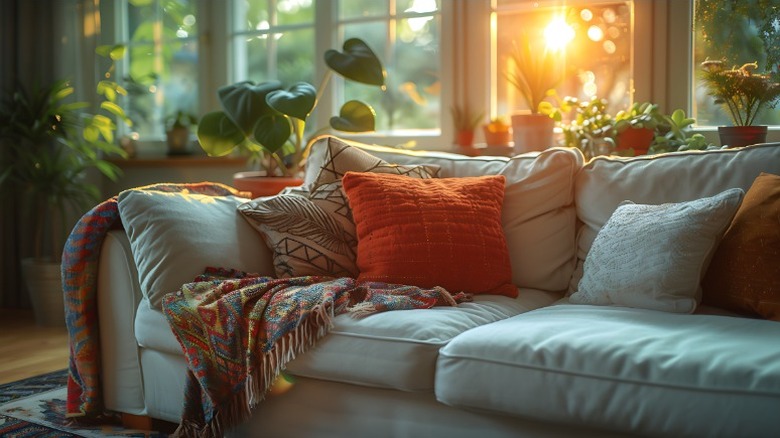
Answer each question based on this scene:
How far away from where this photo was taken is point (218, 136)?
11.0 feet

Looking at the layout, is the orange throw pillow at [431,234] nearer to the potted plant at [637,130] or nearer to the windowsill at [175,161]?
the potted plant at [637,130]

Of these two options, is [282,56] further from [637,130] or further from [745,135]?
[745,135]

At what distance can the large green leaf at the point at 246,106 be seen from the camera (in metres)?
3.17

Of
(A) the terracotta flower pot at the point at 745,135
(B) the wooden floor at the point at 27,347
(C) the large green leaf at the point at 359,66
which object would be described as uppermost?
(C) the large green leaf at the point at 359,66

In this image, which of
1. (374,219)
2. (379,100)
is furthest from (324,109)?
(374,219)

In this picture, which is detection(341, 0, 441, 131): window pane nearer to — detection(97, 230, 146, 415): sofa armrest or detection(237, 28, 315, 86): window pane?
detection(237, 28, 315, 86): window pane

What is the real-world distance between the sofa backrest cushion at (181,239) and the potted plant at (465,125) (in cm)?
121

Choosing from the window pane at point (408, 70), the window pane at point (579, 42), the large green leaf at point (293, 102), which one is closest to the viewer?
the large green leaf at point (293, 102)

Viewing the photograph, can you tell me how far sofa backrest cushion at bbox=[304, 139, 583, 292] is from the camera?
2.52 metres

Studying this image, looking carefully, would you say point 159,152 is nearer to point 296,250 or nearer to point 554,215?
point 296,250

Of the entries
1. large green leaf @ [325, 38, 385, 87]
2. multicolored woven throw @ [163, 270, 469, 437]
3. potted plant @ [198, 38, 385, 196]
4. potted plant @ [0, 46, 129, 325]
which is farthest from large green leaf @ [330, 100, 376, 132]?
potted plant @ [0, 46, 129, 325]

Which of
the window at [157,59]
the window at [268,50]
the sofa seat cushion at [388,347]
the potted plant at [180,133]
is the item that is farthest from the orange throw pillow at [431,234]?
the window at [157,59]

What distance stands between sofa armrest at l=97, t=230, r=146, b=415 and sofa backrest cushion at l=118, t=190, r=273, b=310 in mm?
61

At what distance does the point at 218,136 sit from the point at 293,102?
1.50ft
